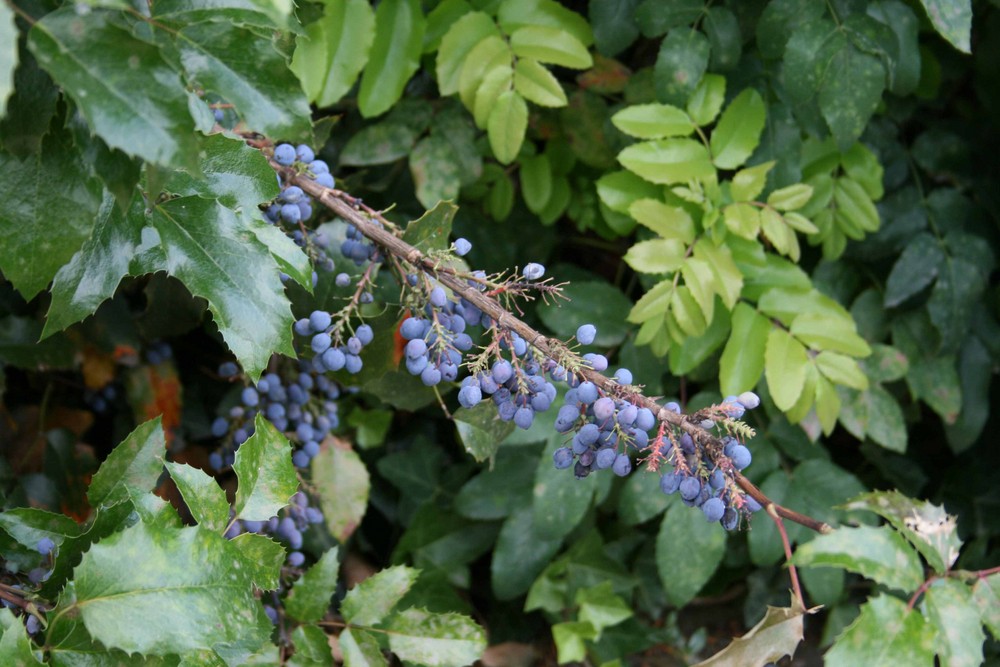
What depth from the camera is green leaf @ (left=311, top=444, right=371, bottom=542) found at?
140 cm

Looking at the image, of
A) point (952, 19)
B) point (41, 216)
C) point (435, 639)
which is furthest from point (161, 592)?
point (952, 19)

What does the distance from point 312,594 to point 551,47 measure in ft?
2.71

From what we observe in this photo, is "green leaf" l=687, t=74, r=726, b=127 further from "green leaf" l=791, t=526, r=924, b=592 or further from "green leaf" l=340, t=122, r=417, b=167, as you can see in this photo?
"green leaf" l=791, t=526, r=924, b=592

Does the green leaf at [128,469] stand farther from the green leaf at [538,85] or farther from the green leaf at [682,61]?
the green leaf at [682,61]

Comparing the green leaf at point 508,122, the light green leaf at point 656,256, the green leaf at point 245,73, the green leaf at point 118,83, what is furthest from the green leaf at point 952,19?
the green leaf at point 118,83

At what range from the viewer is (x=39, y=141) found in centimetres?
71

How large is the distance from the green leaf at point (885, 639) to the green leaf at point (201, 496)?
1.94 feet

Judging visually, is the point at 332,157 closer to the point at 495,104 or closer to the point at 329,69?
the point at 329,69

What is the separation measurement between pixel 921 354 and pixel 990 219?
297 mm

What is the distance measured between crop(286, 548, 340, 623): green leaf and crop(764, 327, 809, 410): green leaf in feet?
2.14

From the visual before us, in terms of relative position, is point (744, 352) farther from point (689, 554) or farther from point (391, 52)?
point (391, 52)

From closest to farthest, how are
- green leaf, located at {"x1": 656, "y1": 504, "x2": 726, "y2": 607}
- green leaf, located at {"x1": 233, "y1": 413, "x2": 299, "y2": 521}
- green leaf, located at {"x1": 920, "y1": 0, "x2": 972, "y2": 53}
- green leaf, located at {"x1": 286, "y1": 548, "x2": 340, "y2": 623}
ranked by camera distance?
green leaf, located at {"x1": 233, "y1": 413, "x2": 299, "y2": 521}
green leaf, located at {"x1": 286, "y1": 548, "x2": 340, "y2": 623}
green leaf, located at {"x1": 920, "y1": 0, "x2": 972, "y2": 53}
green leaf, located at {"x1": 656, "y1": 504, "x2": 726, "y2": 607}

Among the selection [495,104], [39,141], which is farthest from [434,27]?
[39,141]

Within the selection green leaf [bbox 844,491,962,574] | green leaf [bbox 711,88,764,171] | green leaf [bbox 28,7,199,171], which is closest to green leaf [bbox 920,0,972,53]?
green leaf [bbox 711,88,764,171]
